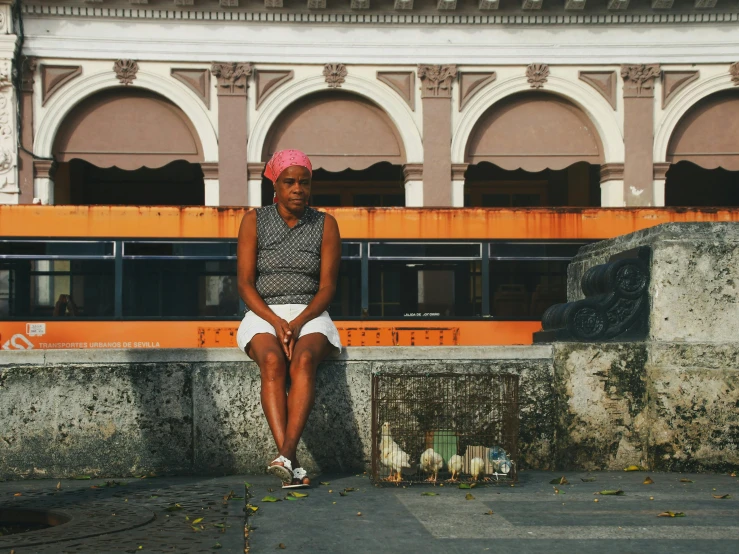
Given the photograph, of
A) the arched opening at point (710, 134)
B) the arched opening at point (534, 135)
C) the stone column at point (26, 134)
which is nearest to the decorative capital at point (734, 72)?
the arched opening at point (710, 134)

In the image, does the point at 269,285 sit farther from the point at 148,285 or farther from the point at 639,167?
the point at 639,167

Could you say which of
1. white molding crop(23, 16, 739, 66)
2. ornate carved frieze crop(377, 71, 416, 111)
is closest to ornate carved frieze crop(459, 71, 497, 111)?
white molding crop(23, 16, 739, 66)

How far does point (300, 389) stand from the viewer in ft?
17.8

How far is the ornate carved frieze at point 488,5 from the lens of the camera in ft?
77.6

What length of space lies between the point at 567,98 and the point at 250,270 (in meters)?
19.5

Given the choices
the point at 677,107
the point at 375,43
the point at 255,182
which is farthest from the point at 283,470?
the point at 677,107

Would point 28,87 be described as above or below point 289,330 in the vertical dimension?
above

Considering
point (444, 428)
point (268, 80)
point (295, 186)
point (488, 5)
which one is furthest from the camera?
point (268, 80)

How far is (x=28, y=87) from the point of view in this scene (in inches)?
910

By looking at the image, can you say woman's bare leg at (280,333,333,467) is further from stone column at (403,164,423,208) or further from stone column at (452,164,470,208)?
stone column at (452,164,470,208)

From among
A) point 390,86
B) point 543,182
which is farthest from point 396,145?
point 543,182

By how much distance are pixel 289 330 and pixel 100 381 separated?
46.2 inches

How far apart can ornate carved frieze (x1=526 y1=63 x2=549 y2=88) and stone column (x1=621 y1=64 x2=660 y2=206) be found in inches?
70.8

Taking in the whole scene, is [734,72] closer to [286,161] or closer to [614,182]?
[614,182]
